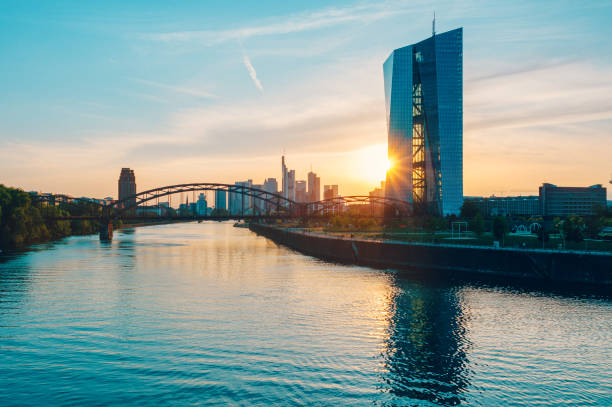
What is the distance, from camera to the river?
20234 mm

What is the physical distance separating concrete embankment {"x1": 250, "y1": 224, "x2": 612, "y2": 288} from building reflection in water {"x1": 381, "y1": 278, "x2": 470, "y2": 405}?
59.3 ft

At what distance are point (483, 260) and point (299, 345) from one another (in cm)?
3875

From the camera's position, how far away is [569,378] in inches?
862

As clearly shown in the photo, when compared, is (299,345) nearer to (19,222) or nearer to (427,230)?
(19,222)

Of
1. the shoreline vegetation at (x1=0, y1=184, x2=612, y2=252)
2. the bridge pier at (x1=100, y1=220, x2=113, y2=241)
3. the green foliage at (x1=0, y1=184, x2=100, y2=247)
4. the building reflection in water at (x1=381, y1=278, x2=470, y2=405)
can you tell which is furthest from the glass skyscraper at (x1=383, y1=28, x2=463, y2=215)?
the building reflection in water at (x1=381, y1=278, x2=470, y2=405)

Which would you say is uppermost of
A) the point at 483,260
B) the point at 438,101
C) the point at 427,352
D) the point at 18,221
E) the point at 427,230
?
the point at 438,101

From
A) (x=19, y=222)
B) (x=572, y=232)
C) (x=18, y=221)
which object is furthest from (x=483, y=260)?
(x=18, y=221)

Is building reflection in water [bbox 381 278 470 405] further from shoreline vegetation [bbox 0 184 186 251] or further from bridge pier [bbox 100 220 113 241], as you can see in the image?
bridge pier [bbox 100 220 113 241]

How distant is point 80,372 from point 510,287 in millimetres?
40912

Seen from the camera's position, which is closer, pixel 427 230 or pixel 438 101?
pixel 427 230

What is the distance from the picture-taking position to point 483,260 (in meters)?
58.0

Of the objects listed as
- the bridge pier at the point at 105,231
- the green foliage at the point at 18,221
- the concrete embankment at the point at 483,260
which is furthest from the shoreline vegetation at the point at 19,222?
the concrete embankment at the point at 483,260

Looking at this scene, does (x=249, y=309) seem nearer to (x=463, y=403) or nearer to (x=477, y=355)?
(x=477, y=355)

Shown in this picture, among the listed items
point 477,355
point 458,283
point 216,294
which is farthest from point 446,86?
point 477,355
